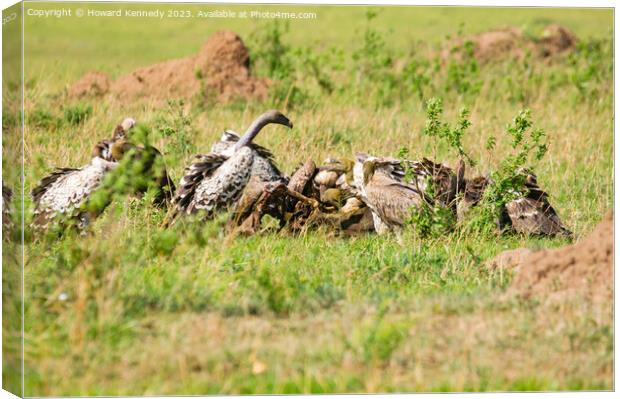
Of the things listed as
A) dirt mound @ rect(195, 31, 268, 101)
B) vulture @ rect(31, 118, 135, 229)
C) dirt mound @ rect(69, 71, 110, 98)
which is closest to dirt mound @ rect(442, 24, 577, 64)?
dirt mound @ rect(195, 31, 268, 101)

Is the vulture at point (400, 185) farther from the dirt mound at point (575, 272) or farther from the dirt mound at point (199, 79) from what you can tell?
the dirt mound at point (199, 79)

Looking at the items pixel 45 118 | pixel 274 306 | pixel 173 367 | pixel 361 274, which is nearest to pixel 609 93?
pixel 45 118

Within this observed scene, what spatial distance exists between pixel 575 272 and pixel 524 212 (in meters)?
2.21

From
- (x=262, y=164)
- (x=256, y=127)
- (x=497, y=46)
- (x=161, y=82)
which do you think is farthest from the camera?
(x=497, y=46)

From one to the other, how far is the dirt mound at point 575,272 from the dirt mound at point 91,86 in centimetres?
869

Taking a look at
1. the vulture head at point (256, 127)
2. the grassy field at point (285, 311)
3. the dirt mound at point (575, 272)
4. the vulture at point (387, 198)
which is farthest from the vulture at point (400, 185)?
the dirt mound at point (575, 272)

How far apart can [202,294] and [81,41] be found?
35.3 ft

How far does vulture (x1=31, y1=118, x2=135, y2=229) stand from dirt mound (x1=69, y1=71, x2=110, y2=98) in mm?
5868

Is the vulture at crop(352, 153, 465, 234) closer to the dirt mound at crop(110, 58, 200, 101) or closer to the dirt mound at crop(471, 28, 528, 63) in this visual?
the dirt mound at crop(110, 58, 200, 101)

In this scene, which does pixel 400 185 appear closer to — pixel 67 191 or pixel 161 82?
pixel 67 191

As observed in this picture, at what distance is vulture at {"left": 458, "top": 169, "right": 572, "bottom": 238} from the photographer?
376 inches

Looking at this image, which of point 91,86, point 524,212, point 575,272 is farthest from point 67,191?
point 91,86

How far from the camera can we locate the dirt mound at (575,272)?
739 centimetres

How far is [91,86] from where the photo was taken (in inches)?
605
